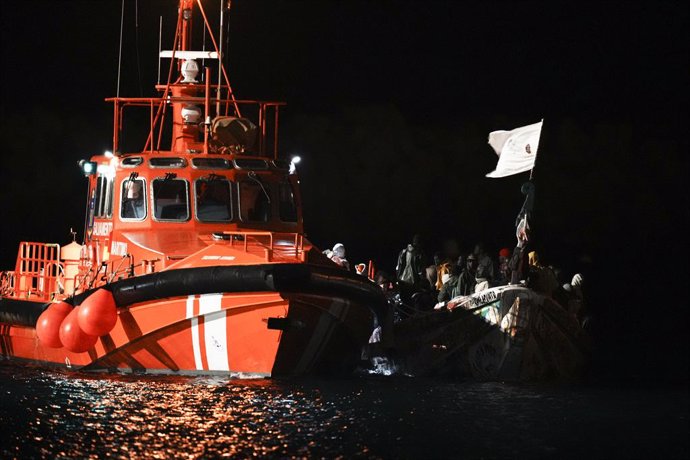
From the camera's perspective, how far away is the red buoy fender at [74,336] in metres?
13.3

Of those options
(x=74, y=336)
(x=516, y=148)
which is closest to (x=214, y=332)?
(x=74, y=336)

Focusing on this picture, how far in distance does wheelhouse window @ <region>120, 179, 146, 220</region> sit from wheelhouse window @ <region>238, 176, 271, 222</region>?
3.78ft

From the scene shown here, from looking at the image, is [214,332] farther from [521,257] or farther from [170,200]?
[521,257]

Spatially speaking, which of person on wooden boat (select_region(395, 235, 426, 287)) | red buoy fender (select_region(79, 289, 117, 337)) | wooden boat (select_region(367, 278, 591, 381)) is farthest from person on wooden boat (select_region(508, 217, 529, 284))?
red buoy fender (select_region(79, 289, 117, 337))

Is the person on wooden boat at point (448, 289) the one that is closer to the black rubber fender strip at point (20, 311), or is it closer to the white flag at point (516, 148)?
the white flag at point (516, 148)

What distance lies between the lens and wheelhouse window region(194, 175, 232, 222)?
47.8ft

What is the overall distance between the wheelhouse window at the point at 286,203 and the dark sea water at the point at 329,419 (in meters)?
2.25

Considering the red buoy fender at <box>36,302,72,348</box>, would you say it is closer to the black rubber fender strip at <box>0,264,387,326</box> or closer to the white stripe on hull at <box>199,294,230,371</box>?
the black rubber fender strip at <box>0,264,387,326</box>

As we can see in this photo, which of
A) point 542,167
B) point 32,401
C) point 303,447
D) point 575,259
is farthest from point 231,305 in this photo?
point 542,167

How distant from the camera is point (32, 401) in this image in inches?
477

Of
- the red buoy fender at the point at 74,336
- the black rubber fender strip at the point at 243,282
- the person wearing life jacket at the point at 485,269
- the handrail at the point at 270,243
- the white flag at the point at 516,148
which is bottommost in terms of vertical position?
the red buoy fender at the point at 74,336

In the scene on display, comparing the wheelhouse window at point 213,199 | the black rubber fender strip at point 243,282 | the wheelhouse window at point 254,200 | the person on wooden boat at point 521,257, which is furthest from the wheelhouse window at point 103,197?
the person on wooden boat at point 521,257

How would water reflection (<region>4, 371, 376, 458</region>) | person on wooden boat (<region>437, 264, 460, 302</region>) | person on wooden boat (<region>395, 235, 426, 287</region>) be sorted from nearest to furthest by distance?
1. water reflection (<region>4, 371, 376, 458</region>)
2. person on wooden boat (<region>437, 264, 460, 302</region>)
3. person on wooden boat (<region>395, 235, 426, 287</region>)

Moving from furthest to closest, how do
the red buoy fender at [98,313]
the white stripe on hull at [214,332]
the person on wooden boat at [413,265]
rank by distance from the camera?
the person on wooden boat at [413,265] → the red buoy fender at [98,313] → the white stripe on hull at [214,332]
